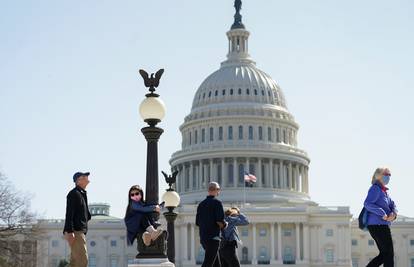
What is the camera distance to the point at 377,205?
2289 centimetres

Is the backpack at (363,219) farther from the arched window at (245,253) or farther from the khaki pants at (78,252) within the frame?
the arched window at (245,253)

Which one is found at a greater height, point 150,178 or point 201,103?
point 201,103

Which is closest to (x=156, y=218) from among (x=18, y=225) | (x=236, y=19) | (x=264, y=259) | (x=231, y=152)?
(x=18, y=225)

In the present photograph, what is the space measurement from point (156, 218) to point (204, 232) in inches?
52.1

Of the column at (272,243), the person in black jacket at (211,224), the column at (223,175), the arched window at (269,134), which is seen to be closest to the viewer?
the person in black jacket at (211,224)

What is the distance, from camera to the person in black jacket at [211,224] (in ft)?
81.7

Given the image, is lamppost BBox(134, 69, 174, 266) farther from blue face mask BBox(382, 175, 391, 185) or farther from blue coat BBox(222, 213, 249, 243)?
blue face mask BBox(382, 175, 391, 185)

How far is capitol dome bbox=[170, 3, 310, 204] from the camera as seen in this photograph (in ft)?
519

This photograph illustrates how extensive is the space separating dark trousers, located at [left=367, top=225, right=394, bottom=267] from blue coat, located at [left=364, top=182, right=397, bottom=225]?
0.43 feet

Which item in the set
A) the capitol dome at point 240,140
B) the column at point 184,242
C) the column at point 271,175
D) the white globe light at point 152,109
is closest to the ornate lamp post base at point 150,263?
the white globe light at point 152,109

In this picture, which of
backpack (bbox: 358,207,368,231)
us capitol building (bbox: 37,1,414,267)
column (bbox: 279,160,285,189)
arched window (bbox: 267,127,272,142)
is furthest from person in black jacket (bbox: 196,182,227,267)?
arched window (bbox: 267,127,272,142)

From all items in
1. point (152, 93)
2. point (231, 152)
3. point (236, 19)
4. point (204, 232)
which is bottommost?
point (204, 232)

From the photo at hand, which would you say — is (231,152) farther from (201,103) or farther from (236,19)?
(236,19)

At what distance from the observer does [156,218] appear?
2430 centimetres
